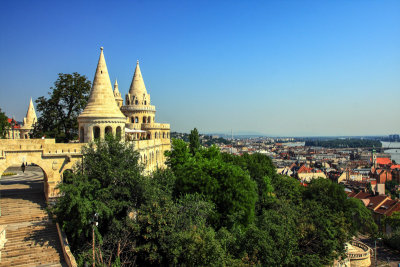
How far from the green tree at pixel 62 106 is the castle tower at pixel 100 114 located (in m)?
7.58

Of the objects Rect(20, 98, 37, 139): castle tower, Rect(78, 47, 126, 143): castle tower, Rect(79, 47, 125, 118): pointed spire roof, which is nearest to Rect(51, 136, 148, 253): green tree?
Rect(78, 47, 126, 143): castle tower

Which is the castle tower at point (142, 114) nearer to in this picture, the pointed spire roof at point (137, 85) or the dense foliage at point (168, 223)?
the pointed spire roof at point (137, 85)

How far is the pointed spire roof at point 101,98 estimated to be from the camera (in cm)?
2947

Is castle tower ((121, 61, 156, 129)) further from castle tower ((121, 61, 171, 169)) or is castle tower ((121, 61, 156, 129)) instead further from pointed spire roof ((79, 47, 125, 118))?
pointed spire roof ((79, 47, 125, 118))

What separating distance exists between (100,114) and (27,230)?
429 inches

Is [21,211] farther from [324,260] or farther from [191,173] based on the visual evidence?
[324,260]

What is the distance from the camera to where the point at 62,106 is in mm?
37719

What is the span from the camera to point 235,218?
28406 millimetres

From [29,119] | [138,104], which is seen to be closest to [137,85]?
[138,104]

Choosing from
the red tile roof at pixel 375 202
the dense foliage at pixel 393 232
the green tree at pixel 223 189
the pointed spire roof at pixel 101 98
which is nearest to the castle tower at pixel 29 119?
the pointed spire roof at pixel 101 98

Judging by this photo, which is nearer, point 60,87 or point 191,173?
point 191,173

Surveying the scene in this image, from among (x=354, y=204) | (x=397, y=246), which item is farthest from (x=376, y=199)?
(x=354, y=204)

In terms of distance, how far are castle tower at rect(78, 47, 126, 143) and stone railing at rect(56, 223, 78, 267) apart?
9448 millimetres

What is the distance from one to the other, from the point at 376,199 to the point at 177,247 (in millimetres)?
57751
